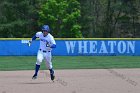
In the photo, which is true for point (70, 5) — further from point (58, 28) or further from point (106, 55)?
point (106, 55)

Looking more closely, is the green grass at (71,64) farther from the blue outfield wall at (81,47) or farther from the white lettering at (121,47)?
the white lettering at (121,47)

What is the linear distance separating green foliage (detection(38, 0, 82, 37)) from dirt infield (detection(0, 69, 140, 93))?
2820 centimetres

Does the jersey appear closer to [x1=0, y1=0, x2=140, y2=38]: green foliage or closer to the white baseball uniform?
the white baseball uniform

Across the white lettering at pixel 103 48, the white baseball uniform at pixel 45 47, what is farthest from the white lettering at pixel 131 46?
the white baseball uniform at pixel 45 47

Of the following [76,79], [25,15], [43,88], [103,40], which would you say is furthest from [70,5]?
[43,88]

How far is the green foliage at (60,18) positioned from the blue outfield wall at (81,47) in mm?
12395

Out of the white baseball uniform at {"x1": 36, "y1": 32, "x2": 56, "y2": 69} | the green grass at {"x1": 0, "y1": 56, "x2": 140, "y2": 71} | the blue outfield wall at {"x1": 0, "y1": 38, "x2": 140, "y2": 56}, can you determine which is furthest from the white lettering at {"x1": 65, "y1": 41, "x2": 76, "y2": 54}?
the white baseball uniform at {"x1": 36, "y1": 32, "x2": 56, "y2": 69}

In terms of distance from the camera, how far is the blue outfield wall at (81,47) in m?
33.5

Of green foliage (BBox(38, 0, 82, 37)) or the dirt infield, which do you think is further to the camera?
green foliage (BBox(38, 0, 82, 37))

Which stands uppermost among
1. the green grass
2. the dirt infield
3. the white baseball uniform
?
the white baseball uniform

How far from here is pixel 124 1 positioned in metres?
54.0

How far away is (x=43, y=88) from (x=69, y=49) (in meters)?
20.3

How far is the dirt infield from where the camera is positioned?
13.6 meters

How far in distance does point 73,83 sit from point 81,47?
62.0 ft
